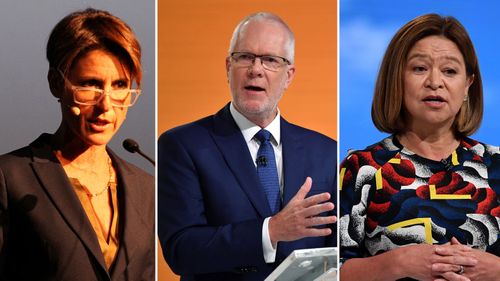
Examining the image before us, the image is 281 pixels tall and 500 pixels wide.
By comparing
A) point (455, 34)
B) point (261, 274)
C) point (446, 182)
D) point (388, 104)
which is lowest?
point (261, 274)

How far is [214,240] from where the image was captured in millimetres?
3740

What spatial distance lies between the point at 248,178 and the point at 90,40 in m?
0.89

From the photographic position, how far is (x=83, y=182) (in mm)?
3732

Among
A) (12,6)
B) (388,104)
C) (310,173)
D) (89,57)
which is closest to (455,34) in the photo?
(388,104)

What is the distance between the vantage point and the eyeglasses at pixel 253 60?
3824 mm

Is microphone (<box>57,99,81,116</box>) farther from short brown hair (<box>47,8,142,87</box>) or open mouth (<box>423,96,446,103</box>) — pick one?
open mouth (<box>423,96,446,103</box>)

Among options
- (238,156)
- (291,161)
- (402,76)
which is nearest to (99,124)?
(238,156)

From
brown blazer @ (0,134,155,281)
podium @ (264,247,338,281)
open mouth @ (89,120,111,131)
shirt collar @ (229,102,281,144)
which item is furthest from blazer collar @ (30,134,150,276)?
podium @ (264,247,338,281)

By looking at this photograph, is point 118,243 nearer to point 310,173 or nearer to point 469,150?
point 310,173

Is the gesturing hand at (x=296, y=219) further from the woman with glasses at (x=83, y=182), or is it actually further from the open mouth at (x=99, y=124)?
the open mouth at (x=99, y=124)

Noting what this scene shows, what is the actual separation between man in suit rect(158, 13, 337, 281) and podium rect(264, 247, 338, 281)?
0.32ft

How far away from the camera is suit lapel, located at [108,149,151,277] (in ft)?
12.2

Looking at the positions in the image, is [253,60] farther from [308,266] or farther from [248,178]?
[308,266]

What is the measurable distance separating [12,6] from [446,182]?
2030mm
